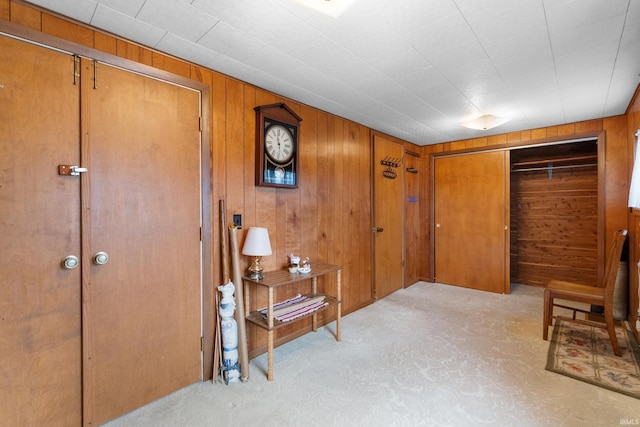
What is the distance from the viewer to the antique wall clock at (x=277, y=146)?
2459 mm

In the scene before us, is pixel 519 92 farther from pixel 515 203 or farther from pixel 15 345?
pixel 15 345

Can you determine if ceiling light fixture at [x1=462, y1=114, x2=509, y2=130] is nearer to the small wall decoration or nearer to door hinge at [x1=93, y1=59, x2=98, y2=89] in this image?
the small wall decoration

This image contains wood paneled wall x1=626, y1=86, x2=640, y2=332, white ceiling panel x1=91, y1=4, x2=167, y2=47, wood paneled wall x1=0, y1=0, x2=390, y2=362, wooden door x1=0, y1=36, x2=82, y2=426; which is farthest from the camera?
wood paneled wall x1=626, y1=86, x2=640, y2=332

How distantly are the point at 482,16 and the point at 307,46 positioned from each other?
1007mm

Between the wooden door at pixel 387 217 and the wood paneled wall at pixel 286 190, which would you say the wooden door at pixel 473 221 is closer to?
the wooden door at pixel 387 217

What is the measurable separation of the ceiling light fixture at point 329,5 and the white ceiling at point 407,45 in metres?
0.07

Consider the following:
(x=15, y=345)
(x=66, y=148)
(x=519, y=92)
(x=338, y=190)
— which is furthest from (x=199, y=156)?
(x=519, y=92)

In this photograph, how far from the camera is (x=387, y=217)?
4.12 metres

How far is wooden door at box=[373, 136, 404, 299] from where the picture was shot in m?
3.91

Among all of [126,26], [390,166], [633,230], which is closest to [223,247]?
[126,26]

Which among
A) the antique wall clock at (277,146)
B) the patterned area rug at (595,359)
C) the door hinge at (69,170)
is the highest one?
the antique wall clock at (277,146)

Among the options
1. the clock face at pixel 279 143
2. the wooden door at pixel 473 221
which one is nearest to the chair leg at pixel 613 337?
the wooden door at pixel 473 221

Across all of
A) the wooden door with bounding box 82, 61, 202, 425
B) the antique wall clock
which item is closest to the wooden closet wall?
the antique wall clock

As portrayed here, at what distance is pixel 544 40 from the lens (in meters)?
1.81
